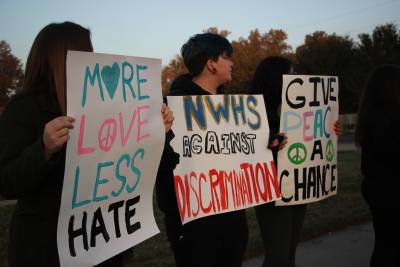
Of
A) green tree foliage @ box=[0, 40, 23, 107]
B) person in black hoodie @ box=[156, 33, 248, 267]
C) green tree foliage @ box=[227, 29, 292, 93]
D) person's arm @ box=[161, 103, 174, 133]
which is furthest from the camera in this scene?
green tree foliage @ box=[227, 29, 292, 93]

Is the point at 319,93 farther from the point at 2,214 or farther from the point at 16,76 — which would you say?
the point at 16,76

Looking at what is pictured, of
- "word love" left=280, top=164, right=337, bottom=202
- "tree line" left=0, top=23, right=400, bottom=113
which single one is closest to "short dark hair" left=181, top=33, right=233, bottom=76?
"word love" left=280, top=164, right=337, bottom=202

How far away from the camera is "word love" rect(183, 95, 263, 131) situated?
2.40m

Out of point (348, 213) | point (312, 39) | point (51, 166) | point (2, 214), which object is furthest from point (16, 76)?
point (51, 166)

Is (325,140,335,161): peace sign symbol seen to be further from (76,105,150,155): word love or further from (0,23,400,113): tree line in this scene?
(0,23,400,113): tree line

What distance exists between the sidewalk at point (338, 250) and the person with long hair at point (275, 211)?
3.98 ft

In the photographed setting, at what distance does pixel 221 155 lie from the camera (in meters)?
2.50

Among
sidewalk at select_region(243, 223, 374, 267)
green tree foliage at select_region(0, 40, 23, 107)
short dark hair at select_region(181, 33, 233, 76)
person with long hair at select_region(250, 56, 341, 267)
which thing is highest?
green tree foliage at select_region(0, 40, 23, 107)

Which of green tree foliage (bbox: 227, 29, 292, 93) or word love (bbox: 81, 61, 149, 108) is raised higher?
green tree foliage (bbox: 227, 29, 292, 93)

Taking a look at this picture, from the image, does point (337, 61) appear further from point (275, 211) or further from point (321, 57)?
point (275, 211)

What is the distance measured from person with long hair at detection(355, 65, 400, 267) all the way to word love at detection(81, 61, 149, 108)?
184cm

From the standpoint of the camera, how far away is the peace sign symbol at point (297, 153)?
2.92 m

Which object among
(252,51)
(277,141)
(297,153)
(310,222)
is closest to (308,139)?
(297,153)

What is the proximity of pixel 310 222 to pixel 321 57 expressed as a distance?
3740 cm
